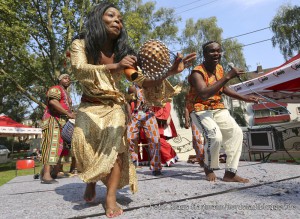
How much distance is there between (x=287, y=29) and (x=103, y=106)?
2056 cm

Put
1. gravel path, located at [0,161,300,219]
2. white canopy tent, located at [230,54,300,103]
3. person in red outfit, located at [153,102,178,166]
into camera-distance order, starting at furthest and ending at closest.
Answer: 1. person in red outfit, located at [153,102,178,166]
2. white canopy tent, located at [230,54,300,103]
3. gravel path, located at [0,161,300,219]

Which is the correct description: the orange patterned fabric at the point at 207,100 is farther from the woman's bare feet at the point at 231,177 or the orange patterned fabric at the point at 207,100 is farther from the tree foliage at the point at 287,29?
the tree foliage at the point at 287,29

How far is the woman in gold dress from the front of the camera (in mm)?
2225

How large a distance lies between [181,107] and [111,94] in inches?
1118

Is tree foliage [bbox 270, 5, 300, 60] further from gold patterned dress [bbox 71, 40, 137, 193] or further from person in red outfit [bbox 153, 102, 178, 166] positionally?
gold patterned dress [bbox 71, 40, 137, 193]

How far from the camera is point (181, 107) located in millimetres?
30469

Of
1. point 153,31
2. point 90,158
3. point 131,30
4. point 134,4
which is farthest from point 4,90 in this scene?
point 90,158

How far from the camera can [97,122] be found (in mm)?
2381

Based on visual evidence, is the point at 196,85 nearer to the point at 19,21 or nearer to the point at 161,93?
the point at 161,93

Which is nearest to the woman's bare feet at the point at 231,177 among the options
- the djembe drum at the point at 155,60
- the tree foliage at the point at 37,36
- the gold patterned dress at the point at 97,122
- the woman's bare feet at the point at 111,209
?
the gold patterned dress at the point at 97,122

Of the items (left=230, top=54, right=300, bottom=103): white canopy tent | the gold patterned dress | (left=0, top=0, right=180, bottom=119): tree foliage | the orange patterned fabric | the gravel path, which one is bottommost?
the gravel path

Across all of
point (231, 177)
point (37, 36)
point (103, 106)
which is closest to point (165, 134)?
point (231, 177)

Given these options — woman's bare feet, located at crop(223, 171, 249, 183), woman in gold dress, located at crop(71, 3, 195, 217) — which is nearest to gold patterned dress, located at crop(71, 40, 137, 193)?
woman in gold dress, located at crop(71, 3, 195, 217)

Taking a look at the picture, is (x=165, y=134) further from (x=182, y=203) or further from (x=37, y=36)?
(x=37, y=36)
